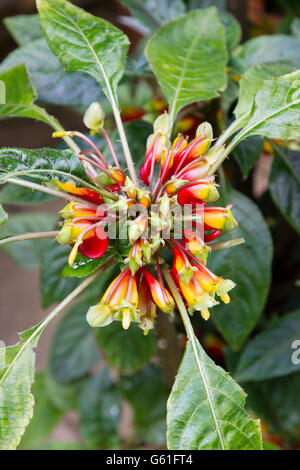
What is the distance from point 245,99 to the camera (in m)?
0.38

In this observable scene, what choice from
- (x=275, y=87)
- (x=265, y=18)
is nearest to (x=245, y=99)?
(x=275, y=87)

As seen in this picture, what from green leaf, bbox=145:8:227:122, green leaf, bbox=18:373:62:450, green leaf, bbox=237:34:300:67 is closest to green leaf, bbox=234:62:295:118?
green leaf, bbox=145:8:227:122

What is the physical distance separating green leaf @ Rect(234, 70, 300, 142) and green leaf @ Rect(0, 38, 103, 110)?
0.71 ft

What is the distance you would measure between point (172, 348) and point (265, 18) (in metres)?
0.64

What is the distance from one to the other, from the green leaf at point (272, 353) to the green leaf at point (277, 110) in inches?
11.1

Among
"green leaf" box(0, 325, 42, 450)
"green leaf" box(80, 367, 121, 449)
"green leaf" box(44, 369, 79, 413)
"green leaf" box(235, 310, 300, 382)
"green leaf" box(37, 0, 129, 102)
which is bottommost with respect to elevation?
"green leaf" box(44, 369, 79, 413)

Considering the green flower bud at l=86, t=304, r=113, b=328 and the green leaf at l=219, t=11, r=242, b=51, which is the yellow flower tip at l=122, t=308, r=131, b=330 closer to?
the green flower bud at l=86, t=304, r=113, b=328

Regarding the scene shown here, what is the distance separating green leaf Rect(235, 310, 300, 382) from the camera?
0.53 m

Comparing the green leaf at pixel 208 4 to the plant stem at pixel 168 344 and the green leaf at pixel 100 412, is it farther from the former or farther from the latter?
→ the green leaf at pixel 100 412

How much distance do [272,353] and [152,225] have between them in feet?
1.02

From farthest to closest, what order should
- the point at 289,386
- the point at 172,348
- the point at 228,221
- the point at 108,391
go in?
1. the point at 108,391
2. the point at 289,386
3. the point at 172,348
4. the point at 228,221

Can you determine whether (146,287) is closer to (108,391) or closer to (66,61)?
(66,61)

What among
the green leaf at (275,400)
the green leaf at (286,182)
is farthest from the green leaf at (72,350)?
the green leaf at (286,182)

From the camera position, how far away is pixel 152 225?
12.0 inches
